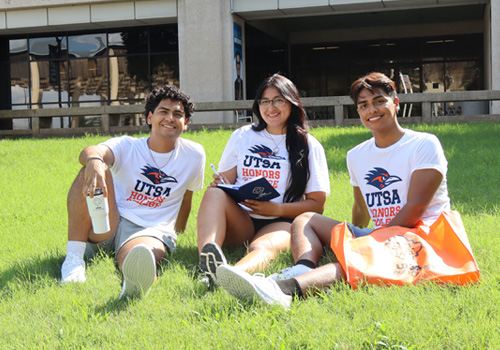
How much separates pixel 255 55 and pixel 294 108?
18686 mm

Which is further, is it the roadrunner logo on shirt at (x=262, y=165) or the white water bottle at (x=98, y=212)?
the roadrunner logo on shirt at (x=262, y=165)

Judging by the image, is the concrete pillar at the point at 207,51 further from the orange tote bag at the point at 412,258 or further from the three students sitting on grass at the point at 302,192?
the orange tote bag at the point at 412,258

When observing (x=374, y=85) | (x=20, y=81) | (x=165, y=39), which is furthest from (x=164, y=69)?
(x=374, y=85)

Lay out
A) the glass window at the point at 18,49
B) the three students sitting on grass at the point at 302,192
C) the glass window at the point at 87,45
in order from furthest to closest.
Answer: the glass window at the point at 18,49
the glass window at the point at 87,45
the three students sitting on grass at the point at 302,192

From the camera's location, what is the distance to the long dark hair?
4539mm

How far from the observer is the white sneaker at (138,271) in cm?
341

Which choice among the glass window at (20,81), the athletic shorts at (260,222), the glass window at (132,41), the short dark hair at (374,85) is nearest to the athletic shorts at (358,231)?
the athletic shorts at (260,222)

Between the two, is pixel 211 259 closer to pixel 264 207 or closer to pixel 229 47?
pixel 264 207

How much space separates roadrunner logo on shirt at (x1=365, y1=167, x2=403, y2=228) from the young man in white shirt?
1.47 meters

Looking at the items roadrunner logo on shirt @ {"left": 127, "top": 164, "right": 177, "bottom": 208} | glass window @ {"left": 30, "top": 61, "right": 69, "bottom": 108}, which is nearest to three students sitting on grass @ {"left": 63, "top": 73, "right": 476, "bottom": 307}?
roadrunner logo on shirt @ {"left": 127, "top": 164, "right": 177, "bottom": 208}

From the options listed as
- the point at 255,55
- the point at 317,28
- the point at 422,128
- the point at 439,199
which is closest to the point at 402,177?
the point at 439,199

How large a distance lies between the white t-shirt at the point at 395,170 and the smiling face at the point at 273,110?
30.5 inches

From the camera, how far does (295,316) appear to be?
3.11 meters

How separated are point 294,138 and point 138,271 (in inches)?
70.4
